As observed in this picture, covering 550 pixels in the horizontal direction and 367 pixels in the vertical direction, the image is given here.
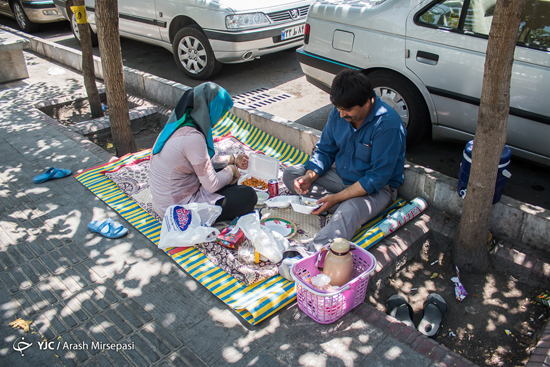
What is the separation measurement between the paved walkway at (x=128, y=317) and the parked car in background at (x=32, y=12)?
8.45m

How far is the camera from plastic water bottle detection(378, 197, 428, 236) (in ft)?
11.5

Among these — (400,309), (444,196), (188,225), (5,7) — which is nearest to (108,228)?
(188,225)

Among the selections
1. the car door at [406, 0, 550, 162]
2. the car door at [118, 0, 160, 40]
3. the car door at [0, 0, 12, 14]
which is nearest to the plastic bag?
the car door at [406, 0, 550, 162]

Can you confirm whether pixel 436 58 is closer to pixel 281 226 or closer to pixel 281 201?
pixel 281 201

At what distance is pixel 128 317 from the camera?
293 centimetres

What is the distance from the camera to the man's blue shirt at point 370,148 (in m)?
3.52

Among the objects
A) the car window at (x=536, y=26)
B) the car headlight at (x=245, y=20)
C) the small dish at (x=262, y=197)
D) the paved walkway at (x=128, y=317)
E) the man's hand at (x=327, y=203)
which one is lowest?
the paved walkway at (x=128, y=317)

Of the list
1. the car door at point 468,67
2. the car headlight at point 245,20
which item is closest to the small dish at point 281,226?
the car door at point 468,67

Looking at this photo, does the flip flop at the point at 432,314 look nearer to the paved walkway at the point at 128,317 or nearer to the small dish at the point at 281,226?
the paved walkway at the point at 128,317

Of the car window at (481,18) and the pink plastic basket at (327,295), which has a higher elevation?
the car window at (481,18)

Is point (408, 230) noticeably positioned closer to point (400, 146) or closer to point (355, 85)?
point (400, 146)

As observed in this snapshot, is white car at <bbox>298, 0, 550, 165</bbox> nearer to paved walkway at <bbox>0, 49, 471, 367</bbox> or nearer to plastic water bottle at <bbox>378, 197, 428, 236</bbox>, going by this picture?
plastic water bottle at <bbox>378, 197, 428, 236</bbox>

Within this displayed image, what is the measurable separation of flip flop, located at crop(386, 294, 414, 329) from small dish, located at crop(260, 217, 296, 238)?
98 cm

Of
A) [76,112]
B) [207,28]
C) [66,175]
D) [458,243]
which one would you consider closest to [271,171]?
[458,243]
